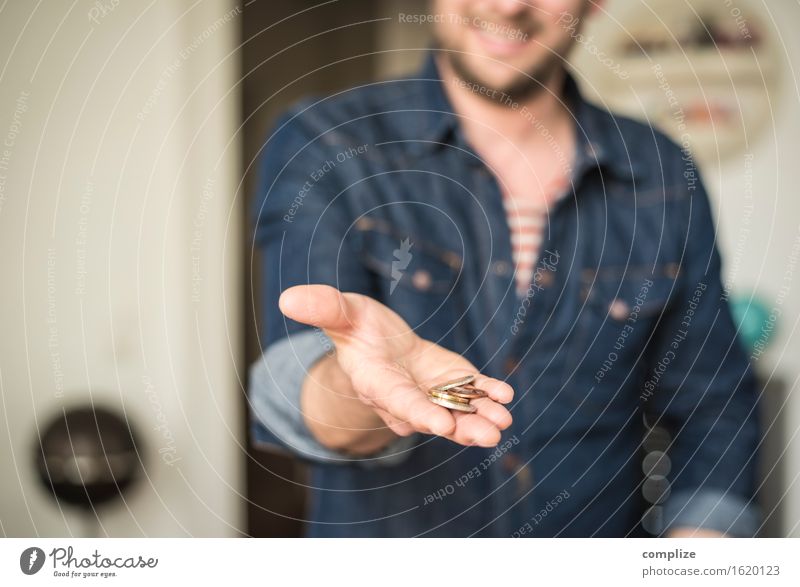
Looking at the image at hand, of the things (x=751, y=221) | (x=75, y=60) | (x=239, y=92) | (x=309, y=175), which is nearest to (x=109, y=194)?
(x=75, y=60)

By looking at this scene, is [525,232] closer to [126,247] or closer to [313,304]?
[313,304]

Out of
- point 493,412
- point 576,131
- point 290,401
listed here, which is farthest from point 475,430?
point 576,131

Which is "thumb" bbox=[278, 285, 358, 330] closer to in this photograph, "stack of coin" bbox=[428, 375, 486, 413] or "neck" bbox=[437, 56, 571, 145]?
"stack of coin" bbox=[428, 375, 486, 413]

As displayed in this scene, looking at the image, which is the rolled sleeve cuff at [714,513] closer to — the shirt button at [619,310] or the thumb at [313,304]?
the shirt button at [619,310]

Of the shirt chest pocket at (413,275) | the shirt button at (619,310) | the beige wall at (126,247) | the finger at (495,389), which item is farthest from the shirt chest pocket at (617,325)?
the beige wall at (126,247)

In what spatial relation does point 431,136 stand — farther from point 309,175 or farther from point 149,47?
point 149,47

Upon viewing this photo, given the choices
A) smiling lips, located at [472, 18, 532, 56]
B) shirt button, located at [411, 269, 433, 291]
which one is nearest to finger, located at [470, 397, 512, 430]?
shirt button, located at [411, 269, 433, 291]

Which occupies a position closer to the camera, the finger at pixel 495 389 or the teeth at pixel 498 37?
the finger at pixel 495 389
